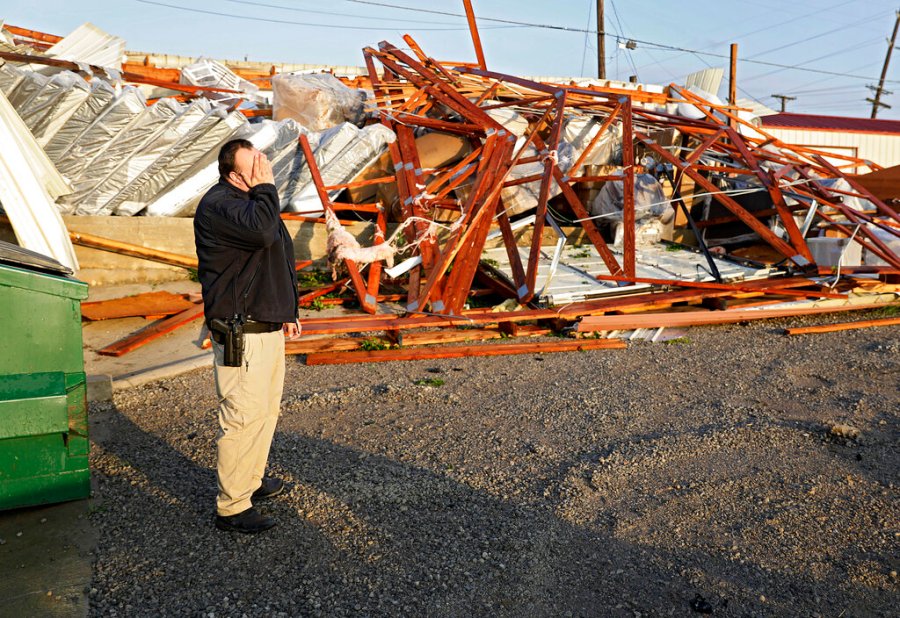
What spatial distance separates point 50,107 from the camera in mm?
8594

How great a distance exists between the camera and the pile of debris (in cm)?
729

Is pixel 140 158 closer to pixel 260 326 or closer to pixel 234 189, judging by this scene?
pixel 234 189

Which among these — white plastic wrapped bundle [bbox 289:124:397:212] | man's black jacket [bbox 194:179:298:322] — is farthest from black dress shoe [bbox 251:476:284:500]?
white plastic wrapped bundle [bbox 289:124:397:212]

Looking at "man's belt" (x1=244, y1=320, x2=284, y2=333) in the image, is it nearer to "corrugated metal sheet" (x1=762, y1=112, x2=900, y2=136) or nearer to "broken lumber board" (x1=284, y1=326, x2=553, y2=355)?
"broken lumber board" (x1=284, y1=326, x2=553, y2=355)

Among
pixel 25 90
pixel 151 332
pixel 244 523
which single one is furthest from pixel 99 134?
pixel 244 523

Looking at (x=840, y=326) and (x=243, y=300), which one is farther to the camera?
(x=840, y=326)

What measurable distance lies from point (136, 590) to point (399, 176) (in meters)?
6.12

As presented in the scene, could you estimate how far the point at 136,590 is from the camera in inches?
113

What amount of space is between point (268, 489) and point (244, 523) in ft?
1.16

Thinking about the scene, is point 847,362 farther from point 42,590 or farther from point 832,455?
point 42,590

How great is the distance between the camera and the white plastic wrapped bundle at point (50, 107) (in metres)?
8.54

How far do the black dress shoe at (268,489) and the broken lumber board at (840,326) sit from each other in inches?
219

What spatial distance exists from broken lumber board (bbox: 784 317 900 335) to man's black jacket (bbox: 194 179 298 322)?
576 centimetres

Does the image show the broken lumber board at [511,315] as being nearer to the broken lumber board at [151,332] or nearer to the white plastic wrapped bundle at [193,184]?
the broken lumber board at [151,332]
